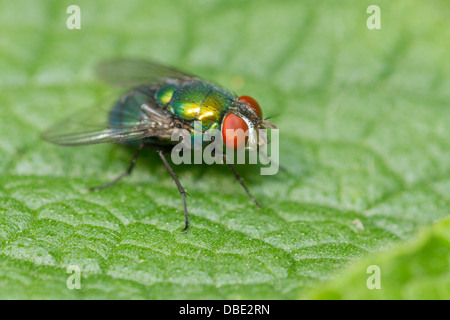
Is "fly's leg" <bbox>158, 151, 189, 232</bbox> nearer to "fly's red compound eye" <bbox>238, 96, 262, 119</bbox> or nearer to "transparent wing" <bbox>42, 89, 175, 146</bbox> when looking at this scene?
"transparent wing" <bbox>42, 89, 175, 146</bbox>

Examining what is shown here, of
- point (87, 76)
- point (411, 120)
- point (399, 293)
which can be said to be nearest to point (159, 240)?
point (399, 293)

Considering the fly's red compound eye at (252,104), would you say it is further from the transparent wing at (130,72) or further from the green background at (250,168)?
the transparent wing at (130,72)

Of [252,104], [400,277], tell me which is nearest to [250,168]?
[252,104]

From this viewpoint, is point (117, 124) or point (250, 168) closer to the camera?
point (117, 124)

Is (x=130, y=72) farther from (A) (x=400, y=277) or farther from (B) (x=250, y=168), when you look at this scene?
(A) (x=400, y=277)

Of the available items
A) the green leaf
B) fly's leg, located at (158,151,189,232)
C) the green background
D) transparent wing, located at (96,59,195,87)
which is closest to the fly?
fly's leg, located at (158,151,189,232)
